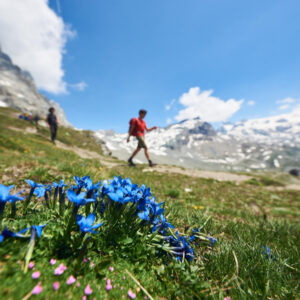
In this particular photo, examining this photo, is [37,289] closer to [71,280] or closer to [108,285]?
[71,280]

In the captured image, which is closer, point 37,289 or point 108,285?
point 37,289

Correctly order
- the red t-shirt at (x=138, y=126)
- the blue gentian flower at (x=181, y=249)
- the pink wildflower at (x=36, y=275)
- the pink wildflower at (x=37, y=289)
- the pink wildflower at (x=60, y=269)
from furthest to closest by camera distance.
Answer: the red t-shirt at (x=138, y=126) < the blue gentian flower at (x=181, y=249) < the pink wildflower at (x=60, y=269) < the pink wildflower at (x=36, y=275) < the pink wildflower at (x=37, y=289)

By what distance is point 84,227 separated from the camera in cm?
145

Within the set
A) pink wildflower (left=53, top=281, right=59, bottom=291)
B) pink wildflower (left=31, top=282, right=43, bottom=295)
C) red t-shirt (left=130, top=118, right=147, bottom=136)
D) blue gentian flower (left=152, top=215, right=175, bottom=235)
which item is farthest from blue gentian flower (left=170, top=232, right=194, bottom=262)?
red t-shirt (left=130, top=118, right=147, bottom=136)

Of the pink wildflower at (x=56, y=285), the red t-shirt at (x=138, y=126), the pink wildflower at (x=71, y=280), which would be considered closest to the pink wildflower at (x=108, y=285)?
the pink wildflower at (x=71, y=280)

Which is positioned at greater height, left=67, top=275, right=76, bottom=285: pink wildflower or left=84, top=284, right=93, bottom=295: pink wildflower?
left=67, top=275, right=76, bottom=285: pink wildflower

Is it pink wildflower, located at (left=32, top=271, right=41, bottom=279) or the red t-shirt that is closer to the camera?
pink wildflower, located at (left=32, top=271, right=41, bottom=279)

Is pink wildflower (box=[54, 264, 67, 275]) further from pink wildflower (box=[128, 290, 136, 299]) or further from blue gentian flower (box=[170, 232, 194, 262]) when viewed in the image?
blue gentian flower (box=[170, 232, 194, 262])

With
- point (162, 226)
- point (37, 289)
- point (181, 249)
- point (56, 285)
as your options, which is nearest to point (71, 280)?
point (56, 285)

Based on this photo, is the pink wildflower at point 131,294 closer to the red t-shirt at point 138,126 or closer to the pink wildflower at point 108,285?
the pink wildflower at point 108,285

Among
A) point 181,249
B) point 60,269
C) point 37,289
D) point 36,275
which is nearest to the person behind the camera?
point 37,289

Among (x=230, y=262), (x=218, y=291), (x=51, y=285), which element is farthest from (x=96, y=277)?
(x=230, y=262)

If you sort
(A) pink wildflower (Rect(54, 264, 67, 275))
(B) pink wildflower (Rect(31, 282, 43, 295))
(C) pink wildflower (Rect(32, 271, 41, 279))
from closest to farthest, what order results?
1. (B) pink wildflower (Rect(31, 282, 43, 295))
2. (C) pink wildflower (Rect(32, 271, 41, 279))
3. (A) pink wildflower (Rect(54, 264, 67, 275))

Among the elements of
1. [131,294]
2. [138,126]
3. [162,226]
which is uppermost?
[138,126]
